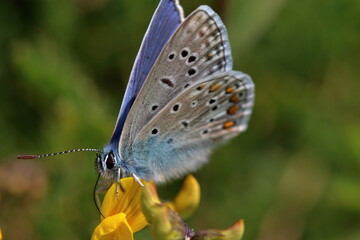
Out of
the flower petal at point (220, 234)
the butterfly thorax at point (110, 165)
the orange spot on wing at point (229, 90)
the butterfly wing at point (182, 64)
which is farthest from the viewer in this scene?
the orange spot on wing at point (229, 90)

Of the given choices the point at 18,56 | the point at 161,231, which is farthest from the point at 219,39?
the point at 18,56

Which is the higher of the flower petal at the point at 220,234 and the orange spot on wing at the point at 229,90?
the orange spot on wing at the point at 229,90

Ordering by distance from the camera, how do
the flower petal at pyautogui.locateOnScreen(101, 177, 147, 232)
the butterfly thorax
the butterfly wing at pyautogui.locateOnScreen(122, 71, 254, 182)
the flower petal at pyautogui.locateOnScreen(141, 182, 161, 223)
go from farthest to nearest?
1. the butterfly wing at pyautogui.locateOnScreen(122, 71, 254, 182)
2. the butterfly thorax
3. the flower petal at pyautogui.locateOnScreen(101, 177, 147, 232)
4. the flower petal at pyautogui.locateOnScreen(141, 182, 161, 223)

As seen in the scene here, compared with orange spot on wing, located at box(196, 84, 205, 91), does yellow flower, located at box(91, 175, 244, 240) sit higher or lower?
lower

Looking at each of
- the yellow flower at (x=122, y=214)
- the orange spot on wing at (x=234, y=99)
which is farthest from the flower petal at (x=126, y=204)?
the orange spot on wing at (x=234, y=99)

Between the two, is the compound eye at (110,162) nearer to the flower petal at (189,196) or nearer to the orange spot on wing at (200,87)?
the flower petal at (189,196)

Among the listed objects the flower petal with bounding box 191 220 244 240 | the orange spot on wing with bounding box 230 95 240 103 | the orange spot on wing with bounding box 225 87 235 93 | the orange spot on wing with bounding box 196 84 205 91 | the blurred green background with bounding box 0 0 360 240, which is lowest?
the blurred green background with bounding box 0 0 360 240

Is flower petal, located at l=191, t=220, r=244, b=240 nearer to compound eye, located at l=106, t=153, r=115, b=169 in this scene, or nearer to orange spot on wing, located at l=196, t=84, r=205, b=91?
compound eye, located at l=106, t=153, r=115, b=169

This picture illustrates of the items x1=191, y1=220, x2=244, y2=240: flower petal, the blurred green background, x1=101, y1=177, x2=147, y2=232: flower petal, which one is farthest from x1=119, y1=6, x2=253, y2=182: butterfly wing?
the blurred green background
